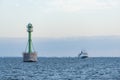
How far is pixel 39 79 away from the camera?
278 feet

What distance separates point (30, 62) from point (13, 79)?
284 feet

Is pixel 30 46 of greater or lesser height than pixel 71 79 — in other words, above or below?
above

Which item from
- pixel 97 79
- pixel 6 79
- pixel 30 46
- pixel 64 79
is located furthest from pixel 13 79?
pixel 30 46

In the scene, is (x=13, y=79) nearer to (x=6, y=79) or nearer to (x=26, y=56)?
(x=6, y=79)

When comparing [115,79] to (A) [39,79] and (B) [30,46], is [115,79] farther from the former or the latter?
(B) [30,46]

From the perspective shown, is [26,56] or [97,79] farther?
[26,56]

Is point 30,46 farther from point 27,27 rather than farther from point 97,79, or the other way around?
point 97,79

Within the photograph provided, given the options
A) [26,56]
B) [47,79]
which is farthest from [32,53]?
[47,79]

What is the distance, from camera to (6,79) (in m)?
81.4

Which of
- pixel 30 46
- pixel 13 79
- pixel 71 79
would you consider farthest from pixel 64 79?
pixel 30 46

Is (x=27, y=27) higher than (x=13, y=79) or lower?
higher

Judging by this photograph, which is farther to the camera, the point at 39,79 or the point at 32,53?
the point at 32,53

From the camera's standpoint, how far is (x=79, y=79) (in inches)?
3354

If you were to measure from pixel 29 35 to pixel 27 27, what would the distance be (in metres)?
4.60
